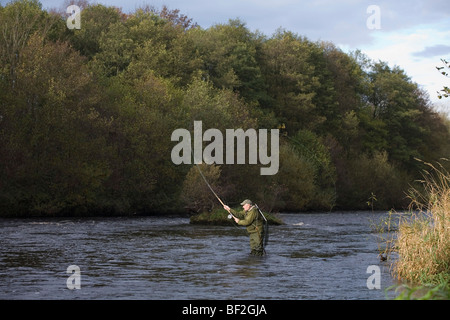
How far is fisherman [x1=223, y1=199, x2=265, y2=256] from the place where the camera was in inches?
826

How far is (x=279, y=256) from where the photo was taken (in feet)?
74.3

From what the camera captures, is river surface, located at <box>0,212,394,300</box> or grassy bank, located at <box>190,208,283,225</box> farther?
grassy bank, located at <box>190,208,283,225</box>

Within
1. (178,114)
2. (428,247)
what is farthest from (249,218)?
(178,114)

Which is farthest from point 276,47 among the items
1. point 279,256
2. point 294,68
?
Result: point 279,256

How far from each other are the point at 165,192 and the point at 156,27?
61.3 feet

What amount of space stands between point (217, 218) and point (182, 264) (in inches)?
725

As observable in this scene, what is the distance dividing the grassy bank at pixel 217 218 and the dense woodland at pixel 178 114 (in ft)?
8.11

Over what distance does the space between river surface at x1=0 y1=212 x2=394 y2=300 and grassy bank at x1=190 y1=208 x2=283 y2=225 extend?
4.64 m

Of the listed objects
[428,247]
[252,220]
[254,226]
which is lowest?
[428,247]

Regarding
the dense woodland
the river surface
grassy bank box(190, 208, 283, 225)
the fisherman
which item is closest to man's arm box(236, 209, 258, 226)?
the fisherman

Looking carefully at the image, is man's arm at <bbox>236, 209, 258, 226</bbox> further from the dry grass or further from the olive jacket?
the dry grass

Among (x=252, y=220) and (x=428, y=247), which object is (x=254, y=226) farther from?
(x=428, y=247)

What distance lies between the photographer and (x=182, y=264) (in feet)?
66.8

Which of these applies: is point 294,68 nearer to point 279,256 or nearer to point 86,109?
point 86,109
